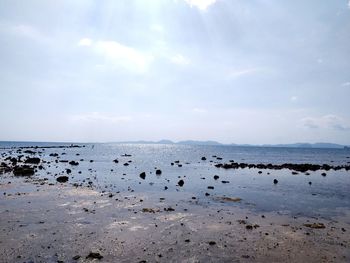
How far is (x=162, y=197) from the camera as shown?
117 feet

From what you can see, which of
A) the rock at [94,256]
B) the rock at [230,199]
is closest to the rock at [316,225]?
the rock at [230,199]

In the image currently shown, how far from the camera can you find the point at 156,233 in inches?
842

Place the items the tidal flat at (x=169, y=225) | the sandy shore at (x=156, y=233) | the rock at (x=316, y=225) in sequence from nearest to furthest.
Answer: the sandy shore at (x=156, y=233)
the tidal flat at (x=169, y=225)
the rock at (x=316, y=225)

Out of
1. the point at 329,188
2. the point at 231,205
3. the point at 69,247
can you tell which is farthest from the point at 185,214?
the point at 329,188

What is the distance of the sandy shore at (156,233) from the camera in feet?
57.0

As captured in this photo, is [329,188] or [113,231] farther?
[329,188]

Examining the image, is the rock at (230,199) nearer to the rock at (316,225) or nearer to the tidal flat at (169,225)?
the tidal flat at (169,225)

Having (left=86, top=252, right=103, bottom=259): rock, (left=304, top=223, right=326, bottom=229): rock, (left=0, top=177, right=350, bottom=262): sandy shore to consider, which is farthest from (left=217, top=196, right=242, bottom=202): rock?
(left=86, top=252, right=103, bottom=259): rock

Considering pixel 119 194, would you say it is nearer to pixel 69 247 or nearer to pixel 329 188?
pixel 69 247

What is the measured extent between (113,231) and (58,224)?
4.81 metres

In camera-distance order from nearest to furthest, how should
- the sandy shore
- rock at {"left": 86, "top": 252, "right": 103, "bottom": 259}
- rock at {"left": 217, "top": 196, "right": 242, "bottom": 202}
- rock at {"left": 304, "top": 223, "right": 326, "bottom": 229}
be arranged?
rock at {"left": 86, "top": 252, "right": 103, "bottom": 259} < the sandy shore < rock at {"left": 304, "top": 223, "right": 326, "bottom": 229} < rock at {"left": 217, "top": 196, "right": 242, "bottom": 202}

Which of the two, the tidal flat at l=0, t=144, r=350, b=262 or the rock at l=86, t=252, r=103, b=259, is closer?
the rock at l=86, t=252, r=103, b=259

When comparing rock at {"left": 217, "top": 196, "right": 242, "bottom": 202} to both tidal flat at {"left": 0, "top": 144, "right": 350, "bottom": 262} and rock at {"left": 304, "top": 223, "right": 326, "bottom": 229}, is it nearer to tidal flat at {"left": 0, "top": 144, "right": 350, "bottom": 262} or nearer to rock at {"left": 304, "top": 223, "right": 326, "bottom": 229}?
tidal flat at {"left": 0, "top": 144, "right": 350, "bottom": 262}

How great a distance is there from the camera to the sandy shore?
17359 mm
